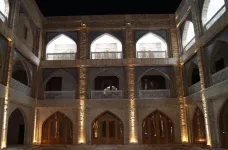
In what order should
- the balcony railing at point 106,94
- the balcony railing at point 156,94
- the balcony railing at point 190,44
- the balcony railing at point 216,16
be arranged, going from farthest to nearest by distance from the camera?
the balcony railing at point 106,94 → the balcony railing at point 156,94 → the balcony railing at point 190,44 → the balcony railing at point 216,16

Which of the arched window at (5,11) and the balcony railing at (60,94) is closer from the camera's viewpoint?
the arched window at (5,11)

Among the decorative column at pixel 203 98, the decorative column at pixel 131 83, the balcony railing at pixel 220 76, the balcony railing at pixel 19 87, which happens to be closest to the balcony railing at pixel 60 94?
the balcony railing at pixel 19 87

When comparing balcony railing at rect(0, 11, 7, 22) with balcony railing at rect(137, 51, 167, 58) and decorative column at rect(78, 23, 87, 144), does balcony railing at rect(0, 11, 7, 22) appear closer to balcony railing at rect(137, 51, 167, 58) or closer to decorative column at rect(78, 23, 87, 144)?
A: decorative column at rect(78, 23, 87, 144)

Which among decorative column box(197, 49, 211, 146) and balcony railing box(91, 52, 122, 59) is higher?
balcony railing box(91, 52, 122, 59)

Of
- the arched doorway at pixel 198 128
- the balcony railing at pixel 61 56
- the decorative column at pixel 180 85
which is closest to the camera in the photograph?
the arched doorway at pixel 198 128

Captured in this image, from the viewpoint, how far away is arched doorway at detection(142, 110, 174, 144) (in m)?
14.1

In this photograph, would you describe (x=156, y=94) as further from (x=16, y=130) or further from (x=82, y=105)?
(x=16, y=130)

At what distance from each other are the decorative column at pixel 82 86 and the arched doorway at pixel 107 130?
724 mm

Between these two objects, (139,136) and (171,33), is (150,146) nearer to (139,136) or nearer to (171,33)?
(139,136)

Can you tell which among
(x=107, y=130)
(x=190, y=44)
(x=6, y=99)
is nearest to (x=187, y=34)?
(x=190, y=44)

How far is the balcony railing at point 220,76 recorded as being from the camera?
31.5 feet

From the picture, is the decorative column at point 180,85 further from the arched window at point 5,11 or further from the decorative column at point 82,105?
the arched window at point 5,11

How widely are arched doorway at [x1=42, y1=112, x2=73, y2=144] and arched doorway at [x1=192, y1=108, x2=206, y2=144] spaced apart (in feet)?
22.3

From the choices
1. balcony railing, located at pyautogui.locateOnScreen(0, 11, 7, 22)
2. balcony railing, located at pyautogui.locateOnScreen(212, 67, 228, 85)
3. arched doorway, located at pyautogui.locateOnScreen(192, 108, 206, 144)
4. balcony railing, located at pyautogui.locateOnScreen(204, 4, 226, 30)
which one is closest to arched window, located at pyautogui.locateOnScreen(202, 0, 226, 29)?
balcony railing, located at pyautogui.locateOnScreen(204, 4, 226, 30)
